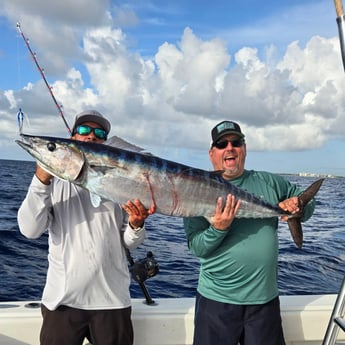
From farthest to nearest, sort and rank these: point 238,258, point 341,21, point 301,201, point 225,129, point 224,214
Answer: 1. point 225,129
2. point 301,201
3. point 238,258
4. point 224,214
5. point 341,21

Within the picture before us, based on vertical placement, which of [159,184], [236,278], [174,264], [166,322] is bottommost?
[166,322]

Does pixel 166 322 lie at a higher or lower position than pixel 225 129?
lower

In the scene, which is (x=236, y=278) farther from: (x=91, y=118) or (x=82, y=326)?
(x=91, y=118)

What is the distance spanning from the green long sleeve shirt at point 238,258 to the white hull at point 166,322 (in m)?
0.58

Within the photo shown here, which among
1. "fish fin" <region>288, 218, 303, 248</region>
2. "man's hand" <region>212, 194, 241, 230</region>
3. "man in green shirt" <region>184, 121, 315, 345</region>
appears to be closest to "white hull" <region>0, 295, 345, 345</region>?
"man in green shirt" <region>184, 121, 315, 345</region>

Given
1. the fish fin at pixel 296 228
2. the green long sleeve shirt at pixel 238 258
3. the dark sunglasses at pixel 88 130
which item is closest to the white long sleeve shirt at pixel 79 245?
the dark sunglasses at pixel 88 130

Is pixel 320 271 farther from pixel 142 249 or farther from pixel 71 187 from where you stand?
pixel 71 187

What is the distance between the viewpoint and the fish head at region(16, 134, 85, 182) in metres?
2.41

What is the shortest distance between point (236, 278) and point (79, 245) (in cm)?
111

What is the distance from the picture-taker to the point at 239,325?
115 inches

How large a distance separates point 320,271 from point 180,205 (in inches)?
302

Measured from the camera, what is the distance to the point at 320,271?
9320 mm

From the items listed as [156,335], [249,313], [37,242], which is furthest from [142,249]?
[249,313]

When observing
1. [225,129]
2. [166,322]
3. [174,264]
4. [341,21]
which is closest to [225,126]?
[225,129]
